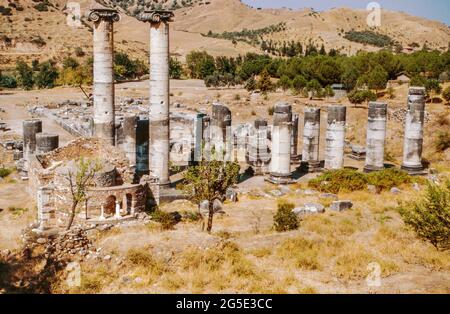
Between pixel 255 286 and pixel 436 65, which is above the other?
pixel 436 65

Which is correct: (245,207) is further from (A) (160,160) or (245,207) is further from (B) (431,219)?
(B) (431,219)

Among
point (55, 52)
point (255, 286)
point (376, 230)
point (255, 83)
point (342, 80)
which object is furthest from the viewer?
point (55, 52)

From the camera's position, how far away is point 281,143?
25.9 meters

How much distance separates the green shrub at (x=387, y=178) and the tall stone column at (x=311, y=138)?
387cm

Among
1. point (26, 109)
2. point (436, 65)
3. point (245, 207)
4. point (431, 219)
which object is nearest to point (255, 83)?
point (436, 65)

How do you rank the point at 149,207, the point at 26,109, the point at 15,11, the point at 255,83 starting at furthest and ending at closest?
the point at 15,11 → the point at 255,83 → the point at 26,109 → the point at 149,207

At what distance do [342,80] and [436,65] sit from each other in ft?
39.1

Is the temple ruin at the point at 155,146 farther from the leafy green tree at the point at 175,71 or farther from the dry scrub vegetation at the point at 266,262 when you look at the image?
the leafy green tree at the point at 175,71

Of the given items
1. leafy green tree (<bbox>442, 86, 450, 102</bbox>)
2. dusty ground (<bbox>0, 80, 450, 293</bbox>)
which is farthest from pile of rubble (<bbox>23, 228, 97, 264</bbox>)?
leafy green tree (<bbox>442, 86, 450, 102</bbox>)

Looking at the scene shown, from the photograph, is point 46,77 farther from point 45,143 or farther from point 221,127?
point 221,127

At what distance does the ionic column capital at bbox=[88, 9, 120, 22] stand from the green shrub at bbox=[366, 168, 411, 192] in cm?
1389

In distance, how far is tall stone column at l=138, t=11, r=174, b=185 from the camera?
2186 cm

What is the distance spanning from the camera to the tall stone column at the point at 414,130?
27.4 metres

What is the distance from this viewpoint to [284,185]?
25.9m
